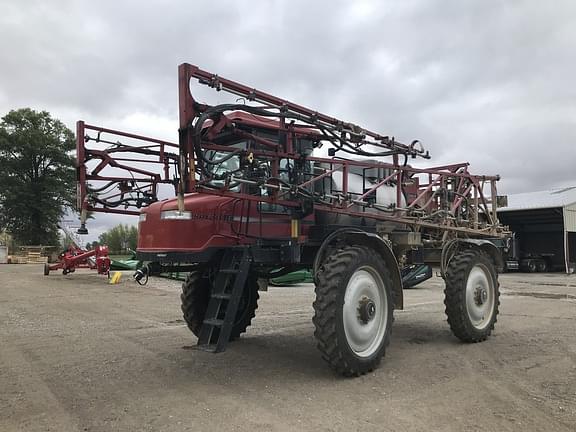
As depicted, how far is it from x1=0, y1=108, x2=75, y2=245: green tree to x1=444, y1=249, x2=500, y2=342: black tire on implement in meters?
41.8

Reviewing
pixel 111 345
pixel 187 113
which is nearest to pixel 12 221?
pixel 111 345

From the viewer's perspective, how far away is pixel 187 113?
4.95m

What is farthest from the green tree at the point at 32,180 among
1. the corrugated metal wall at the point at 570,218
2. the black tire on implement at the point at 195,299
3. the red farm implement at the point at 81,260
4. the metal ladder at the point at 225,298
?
the metal ladder at the point at 225,298

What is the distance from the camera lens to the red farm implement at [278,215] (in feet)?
17.6

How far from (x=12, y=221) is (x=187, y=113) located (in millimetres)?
45577

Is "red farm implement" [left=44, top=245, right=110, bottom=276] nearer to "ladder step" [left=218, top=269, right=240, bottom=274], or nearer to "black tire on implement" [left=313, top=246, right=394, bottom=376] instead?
"ladder step" [left=218, top=269, right=240, bottom=274]

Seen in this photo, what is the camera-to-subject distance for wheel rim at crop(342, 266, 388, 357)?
5711mm

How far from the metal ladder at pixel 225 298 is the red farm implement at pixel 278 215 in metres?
0.01

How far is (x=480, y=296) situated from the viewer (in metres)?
7.89

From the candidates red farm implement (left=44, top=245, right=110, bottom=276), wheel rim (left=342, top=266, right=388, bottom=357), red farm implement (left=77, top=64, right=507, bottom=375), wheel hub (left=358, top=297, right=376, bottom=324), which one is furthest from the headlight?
red farm implement (left=44, top=245, right=110, bottom=276)

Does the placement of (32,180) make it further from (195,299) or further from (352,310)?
(352,310)

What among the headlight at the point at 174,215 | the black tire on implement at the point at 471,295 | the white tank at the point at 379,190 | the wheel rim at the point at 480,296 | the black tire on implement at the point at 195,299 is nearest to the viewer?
the headlight at the point at 174,215

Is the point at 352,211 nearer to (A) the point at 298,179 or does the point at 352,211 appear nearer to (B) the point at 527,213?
(A) the point at 298,179

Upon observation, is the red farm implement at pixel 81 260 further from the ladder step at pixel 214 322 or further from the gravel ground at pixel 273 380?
the ladder step at pixel 214 322
